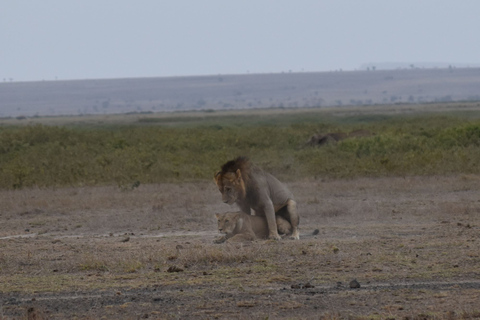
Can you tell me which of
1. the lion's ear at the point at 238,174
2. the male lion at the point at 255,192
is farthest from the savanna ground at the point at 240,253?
the lion's ear at the point at 238,174

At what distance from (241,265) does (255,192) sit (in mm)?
2140

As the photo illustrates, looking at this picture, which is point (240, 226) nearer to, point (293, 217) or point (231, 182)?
point (231, 182)

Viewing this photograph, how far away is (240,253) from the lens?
9070 millimetres

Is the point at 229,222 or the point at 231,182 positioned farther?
the point at 229,222

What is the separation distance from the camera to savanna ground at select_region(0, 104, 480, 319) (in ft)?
22.2

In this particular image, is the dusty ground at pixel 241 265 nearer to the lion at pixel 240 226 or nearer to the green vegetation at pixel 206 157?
the lion at pixel 240 226

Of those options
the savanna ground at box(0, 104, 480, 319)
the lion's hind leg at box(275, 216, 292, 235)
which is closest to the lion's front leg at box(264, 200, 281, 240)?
the lion's hind leg at box(275, 216, 292, 235)

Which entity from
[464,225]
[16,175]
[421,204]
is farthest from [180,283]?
[16,175]

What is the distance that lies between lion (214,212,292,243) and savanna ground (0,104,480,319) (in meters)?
0.35

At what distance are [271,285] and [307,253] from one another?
176cm

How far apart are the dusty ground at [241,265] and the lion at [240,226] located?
1.03 feet

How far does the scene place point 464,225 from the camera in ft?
37.8

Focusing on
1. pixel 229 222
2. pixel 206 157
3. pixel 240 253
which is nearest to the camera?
pixel 240 253

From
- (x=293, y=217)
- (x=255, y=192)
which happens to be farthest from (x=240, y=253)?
(x=293, y=217)
